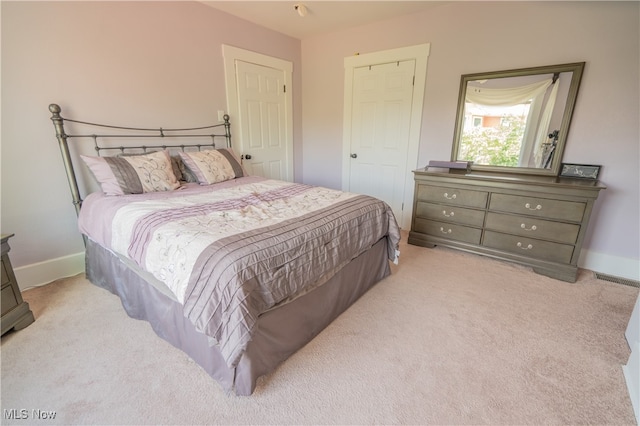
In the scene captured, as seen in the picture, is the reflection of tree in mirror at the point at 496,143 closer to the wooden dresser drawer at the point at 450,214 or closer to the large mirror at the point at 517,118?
the large mirror at the point at 517,118

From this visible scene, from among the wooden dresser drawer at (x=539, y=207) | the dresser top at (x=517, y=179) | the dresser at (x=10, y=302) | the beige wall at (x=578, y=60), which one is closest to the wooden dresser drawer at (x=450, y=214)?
the wooden dresser drawer at (x=539, y=207)

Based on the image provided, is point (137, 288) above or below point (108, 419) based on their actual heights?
above

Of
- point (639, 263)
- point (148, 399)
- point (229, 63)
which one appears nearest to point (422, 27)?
point (229, 63)

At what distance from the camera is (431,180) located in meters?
2.86

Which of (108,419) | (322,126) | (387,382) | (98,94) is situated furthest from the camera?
(322,126)

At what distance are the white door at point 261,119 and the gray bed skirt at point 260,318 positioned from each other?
6.41ft

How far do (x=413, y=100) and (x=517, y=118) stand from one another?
1.04 metres

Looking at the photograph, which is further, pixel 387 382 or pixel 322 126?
pixel 322 126

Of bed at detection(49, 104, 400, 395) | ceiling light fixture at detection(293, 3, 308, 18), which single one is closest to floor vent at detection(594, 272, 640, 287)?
bed at detection(49, 104, 400, 395)

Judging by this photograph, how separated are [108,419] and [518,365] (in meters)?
2.03

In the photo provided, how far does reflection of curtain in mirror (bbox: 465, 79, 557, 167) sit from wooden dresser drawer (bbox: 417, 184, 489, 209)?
0.57 meters

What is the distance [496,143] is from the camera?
281 cm

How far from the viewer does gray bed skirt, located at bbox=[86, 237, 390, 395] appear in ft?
4.53

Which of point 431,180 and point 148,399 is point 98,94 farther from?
point 431,180
